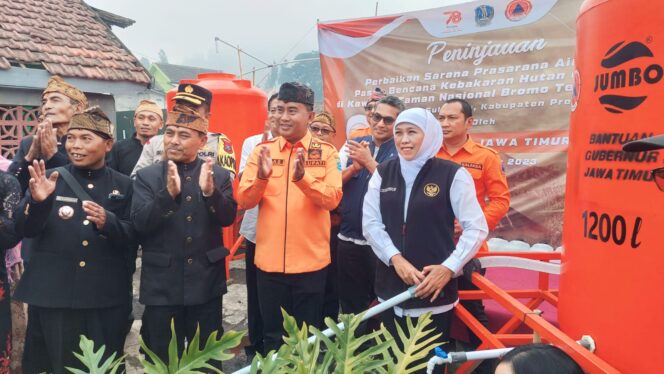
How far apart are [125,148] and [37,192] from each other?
180cm

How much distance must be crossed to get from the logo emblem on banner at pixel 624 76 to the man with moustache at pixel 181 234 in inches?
73.3

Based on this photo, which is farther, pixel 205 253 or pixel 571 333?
pixel 205 253

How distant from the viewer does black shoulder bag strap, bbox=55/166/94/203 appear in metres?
2.35

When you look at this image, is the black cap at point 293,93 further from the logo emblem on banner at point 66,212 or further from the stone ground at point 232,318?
the stone ground at point 232,318

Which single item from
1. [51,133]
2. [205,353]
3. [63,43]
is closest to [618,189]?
[205,353]

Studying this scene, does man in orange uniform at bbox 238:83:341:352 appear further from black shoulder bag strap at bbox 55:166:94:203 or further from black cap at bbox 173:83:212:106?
black shoulder bag strap at bbox 55:166:94:203

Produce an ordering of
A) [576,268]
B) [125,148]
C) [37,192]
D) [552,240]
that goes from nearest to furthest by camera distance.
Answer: [576,268] < [37,192] < [125,148] < [552,240]

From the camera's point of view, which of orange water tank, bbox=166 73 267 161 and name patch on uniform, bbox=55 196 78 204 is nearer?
name patch on uniform, bbox=55 196 78 204

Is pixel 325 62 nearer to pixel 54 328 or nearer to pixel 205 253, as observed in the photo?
pixel 205 253

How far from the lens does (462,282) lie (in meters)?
2.86

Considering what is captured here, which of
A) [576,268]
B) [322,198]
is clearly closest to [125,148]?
[322,198]

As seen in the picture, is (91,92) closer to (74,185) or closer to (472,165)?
(74,185)

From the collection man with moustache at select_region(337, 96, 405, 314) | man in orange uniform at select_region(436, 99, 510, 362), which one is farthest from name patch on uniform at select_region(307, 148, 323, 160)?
man in orange uniform at select_region(436, 99, 510, 362)

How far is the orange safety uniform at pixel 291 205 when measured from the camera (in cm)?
261
